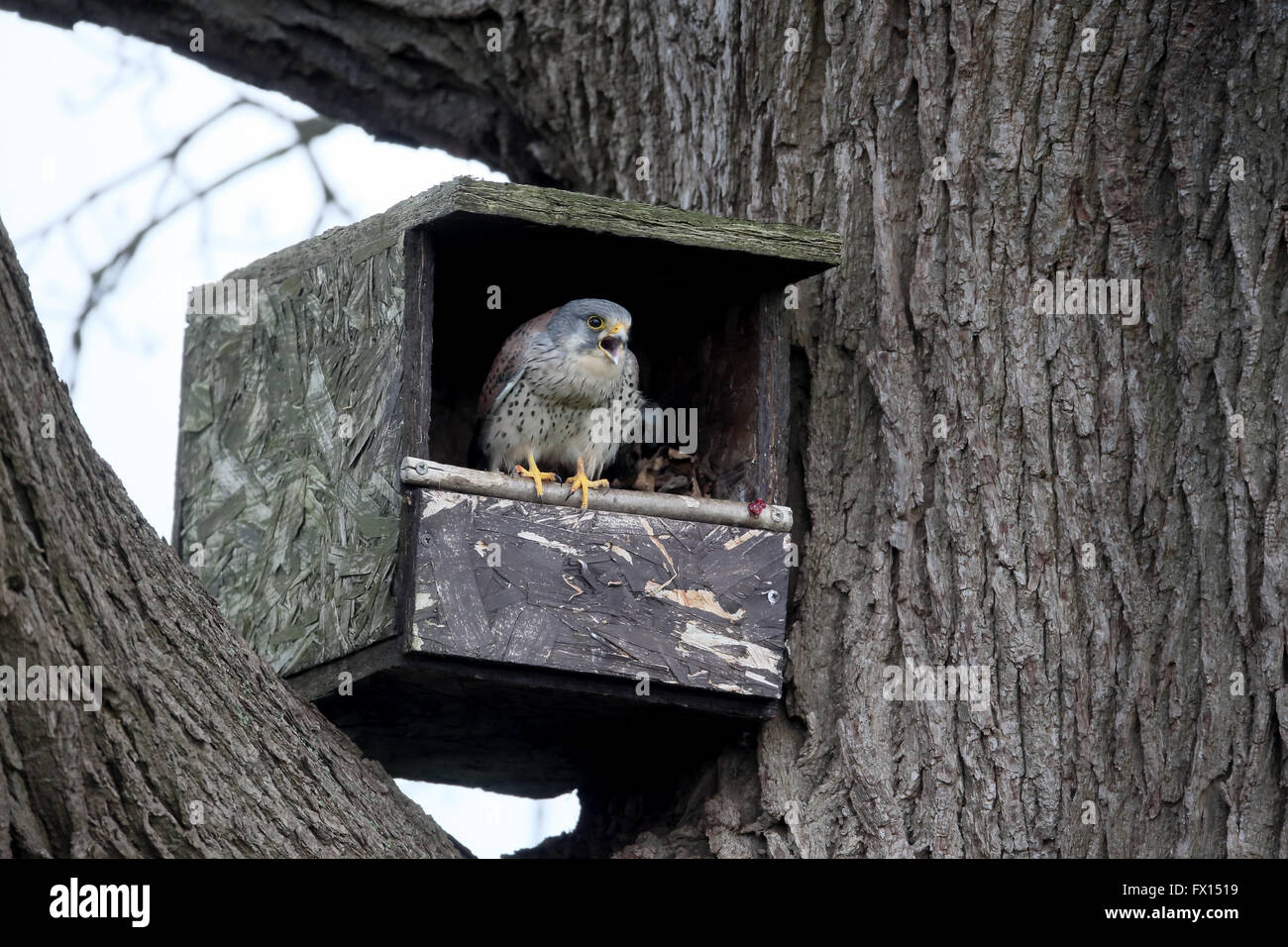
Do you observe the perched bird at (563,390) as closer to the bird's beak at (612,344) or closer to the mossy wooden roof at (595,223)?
the bird's beak at (612,344)

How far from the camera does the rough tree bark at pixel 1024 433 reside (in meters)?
3.79

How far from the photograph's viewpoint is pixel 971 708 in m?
3.92

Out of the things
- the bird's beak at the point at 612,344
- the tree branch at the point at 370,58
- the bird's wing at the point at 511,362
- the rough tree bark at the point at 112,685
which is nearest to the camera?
the rough tree bark at the point at 112,685

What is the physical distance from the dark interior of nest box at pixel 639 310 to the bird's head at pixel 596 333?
15 cm

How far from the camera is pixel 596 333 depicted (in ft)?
14.1

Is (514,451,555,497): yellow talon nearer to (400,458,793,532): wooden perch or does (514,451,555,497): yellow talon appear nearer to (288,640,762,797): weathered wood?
(400,458,793,532): wooden perch

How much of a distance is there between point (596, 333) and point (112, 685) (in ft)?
5.79

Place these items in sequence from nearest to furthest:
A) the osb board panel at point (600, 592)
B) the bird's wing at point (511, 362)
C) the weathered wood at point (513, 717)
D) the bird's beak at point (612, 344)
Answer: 1. the osb board panel at point (600, 592)
2. the weathered wood at point (513, 717)
3. the bird's beak at point (612, 344)
4. the bird's wing at point (511, 362)

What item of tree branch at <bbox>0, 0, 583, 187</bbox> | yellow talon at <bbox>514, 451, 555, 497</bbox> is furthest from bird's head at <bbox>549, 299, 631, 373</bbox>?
tree branch at <bbox>0, 0, 583, 187</bbox>

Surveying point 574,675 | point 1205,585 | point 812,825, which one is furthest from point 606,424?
point 1205,585

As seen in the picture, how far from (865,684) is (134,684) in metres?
1.83

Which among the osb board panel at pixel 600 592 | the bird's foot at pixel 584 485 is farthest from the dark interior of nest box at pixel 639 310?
the bird's foot at pixel 584 485

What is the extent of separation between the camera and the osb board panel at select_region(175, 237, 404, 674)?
393cm

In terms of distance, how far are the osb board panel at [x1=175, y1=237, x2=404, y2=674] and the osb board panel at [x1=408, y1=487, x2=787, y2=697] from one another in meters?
0.17
